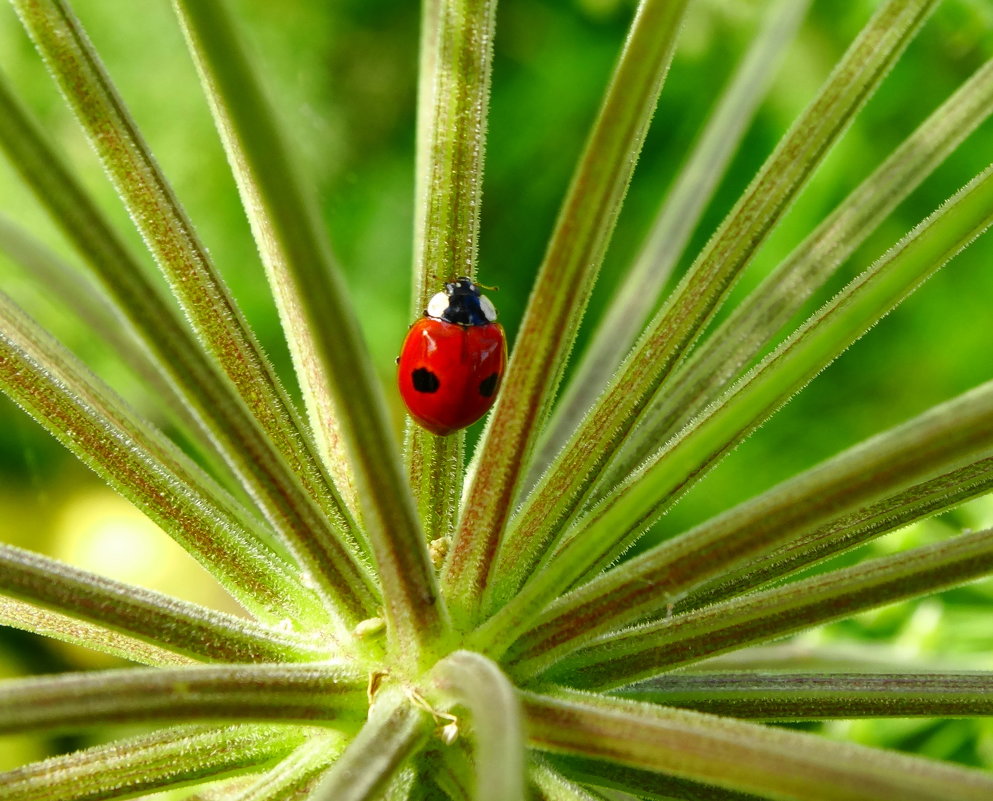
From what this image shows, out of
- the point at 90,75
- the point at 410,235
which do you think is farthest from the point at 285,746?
the point at 410,235

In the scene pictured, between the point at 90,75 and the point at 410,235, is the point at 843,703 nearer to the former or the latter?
the point at 90,75

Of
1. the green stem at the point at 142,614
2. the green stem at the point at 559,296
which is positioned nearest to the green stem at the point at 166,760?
the green stem at the point at 142,614

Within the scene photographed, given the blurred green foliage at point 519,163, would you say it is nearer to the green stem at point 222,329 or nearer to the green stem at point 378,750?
the green stem at point 222,329

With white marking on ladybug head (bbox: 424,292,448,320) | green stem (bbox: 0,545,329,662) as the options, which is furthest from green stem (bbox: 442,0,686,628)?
white marking on ladybug head (bbox: 424,292,448,320)

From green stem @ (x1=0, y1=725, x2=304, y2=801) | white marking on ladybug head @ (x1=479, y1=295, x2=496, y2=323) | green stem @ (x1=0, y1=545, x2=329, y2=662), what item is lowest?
green stem @ (x1=0, y1=725, x2=304, y2=801)

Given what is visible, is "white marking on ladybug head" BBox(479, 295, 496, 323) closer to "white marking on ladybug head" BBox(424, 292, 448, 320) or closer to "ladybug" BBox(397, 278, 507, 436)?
"ladybug" BBox(397, 278, 507, 436)

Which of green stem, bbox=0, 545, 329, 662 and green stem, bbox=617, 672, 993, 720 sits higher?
green stem, bbox=617, 672, 993, 720

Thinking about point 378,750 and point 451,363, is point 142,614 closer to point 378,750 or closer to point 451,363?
point 378,750

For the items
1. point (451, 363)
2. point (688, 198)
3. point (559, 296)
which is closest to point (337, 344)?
point (559, 296)
